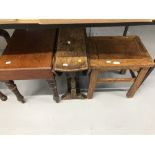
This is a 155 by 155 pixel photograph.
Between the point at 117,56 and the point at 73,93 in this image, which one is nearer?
the point at 117,56

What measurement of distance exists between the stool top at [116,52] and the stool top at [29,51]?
0.86ft

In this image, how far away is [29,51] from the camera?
106cm

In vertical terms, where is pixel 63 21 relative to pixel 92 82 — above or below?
above

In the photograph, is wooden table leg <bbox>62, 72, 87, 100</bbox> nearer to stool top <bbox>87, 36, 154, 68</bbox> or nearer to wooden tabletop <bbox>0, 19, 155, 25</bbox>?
stool top <bbox>87, 36, 154, 68</bbox>

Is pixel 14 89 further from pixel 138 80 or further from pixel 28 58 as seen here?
pixel 138 80

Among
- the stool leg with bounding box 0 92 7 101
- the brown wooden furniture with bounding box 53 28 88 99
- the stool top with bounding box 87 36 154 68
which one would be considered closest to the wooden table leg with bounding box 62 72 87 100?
the brown wooden furniture with bounding box 53 28 88 99

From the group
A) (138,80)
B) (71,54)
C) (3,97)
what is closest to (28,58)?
(71,54)

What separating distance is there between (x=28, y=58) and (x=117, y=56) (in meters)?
0.54

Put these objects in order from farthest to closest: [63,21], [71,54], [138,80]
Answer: [138,80]
[71,54]
[63,21]

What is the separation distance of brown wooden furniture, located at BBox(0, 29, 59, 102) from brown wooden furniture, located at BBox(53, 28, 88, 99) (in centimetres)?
5
